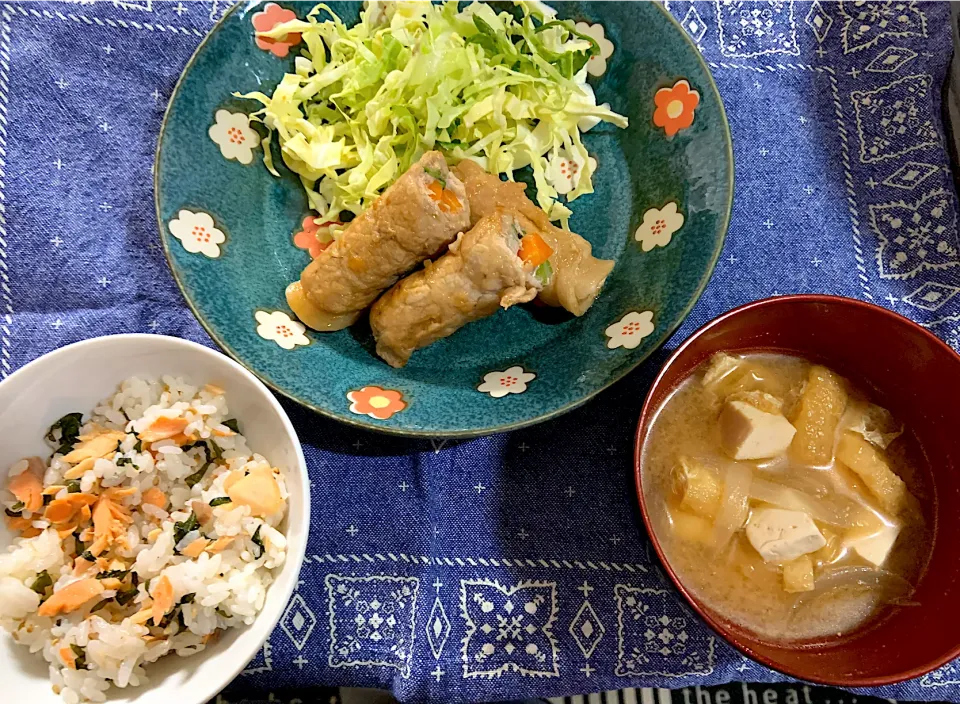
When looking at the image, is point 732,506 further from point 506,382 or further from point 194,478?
point 194,478

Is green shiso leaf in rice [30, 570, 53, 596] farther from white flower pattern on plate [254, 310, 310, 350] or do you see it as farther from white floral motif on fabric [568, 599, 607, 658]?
white floral motif on fabric [568, 599, 607, 658]

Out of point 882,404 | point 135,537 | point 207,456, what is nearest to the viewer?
point 135,537

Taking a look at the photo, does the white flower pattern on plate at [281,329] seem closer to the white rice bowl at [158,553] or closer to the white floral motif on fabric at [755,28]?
the white rice bowl at [158,553]

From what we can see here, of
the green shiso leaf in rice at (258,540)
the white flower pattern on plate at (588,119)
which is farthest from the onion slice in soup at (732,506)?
the white flower pattern on plate at (588,119)

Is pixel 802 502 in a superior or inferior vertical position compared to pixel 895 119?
inferior

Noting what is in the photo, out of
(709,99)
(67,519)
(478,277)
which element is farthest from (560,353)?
(67,519)

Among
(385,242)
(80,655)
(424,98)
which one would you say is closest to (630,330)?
(385,242)

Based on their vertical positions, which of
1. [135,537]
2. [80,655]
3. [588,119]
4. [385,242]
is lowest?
[80,655]
